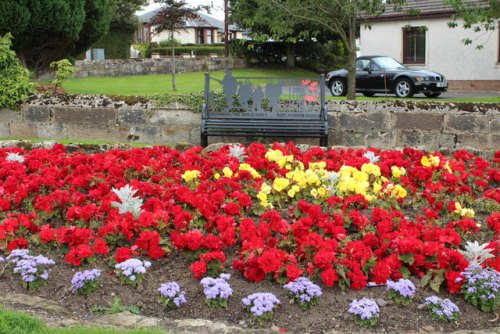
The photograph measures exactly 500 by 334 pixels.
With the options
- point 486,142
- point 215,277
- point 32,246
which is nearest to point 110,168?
point 32,246

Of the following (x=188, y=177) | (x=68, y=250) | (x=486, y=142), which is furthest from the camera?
(x=486, y=142)

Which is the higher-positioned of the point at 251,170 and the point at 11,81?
the point at 11,81

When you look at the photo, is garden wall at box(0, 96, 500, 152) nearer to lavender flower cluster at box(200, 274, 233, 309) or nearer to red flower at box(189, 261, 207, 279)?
red flower at box(189, 261, 207, 279)

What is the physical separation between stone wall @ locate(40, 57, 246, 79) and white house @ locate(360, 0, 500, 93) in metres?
9.71

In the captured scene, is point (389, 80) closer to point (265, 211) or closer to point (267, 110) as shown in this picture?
point (267, 110)

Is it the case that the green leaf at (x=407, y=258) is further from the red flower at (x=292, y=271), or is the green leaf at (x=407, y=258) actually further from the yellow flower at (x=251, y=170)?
the yellow flower at (x=251, y=170)

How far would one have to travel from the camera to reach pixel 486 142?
31.1 feet

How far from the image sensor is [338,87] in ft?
78.9

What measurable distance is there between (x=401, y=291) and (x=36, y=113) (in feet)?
26.7

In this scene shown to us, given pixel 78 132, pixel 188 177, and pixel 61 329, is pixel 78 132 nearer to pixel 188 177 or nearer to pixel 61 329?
pixel 188 177

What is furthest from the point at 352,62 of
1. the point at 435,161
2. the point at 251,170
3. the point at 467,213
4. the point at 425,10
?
the point at 425,10

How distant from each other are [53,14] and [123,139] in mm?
5823

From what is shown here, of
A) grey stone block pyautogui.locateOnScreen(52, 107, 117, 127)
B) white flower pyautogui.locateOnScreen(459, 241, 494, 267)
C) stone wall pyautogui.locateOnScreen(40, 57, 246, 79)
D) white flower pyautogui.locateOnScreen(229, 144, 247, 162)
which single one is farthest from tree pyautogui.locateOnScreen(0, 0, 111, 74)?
white flower pyautogui.locateOnScreen(459, 241, 494, 267)

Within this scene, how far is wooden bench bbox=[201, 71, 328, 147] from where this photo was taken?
9.59m
